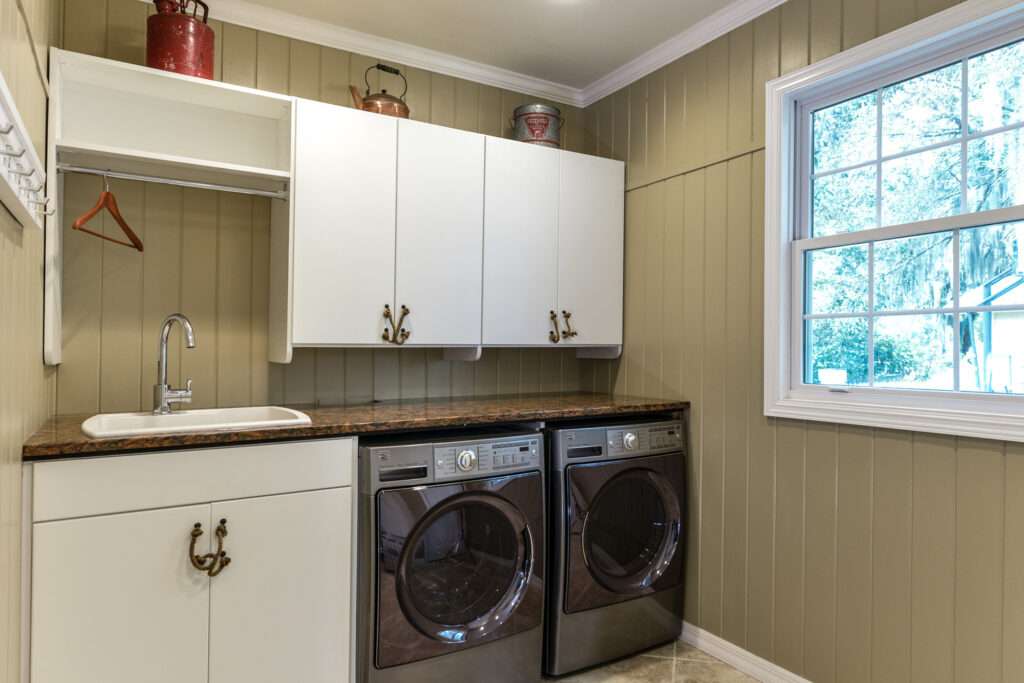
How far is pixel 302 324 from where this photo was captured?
7.57 ft

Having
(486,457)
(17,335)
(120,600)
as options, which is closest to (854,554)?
(486,457)

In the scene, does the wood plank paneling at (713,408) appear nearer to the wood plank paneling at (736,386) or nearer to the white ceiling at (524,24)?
the wood plank paneling at (736,386)

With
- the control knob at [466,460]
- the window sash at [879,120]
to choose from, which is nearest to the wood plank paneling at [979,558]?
the window sash at [879,120]

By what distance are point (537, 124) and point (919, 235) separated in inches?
63.5

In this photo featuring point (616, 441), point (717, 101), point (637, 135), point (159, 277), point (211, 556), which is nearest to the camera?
point (211, 556)

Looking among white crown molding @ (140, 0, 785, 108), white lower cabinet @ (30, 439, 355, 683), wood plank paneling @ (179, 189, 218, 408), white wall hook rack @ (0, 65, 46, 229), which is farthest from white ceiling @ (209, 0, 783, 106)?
white lower cabinet @ (30, 439, 355, 683)

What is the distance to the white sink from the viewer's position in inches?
72.4

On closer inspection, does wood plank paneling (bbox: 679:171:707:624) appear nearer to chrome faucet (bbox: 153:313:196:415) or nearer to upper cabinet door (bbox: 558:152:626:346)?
upper cabinet door (bbox: 558:152:626:346)

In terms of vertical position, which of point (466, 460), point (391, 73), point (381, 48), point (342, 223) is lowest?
point (466, 460)

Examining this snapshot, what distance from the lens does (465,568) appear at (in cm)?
218

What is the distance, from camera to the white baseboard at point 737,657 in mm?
2359

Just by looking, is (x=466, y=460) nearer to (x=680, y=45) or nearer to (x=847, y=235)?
(x=847, y=235)

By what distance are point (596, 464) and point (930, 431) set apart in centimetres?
109

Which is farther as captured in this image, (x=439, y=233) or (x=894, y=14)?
(x=439, y=233)
